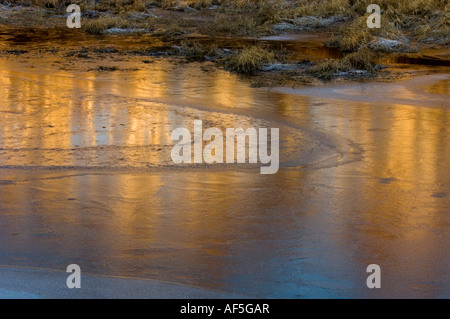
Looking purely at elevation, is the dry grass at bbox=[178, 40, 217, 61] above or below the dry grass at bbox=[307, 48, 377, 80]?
above

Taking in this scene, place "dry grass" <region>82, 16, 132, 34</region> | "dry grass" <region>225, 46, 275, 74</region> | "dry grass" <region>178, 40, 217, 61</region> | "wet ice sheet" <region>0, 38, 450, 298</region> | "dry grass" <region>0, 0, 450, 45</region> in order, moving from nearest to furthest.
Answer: "wet ice sheet" <region>0, 38, 450, 298</region>, "dry grass" <region>225, 46, 275, 74</region>, "dry grass" <region>178, 40, 217, 61</region>, "dry grass" <region>0, 0, 450, 45</region>, "dry grass" <region>82, 16, 132, 34</region>

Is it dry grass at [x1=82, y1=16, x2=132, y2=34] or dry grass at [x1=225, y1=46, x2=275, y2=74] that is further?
dry grass at [x1=82, y1=16, x2=132, y2=34]

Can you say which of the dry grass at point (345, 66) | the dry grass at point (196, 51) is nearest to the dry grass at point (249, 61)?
the dry grass at point (345, 66)

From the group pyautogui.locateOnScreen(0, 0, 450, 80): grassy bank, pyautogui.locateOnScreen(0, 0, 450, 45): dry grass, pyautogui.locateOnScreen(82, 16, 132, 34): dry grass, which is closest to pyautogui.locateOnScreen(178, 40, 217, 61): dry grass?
pyautogui.locateOnScreen(0, 0, 450, 80): grassy bank

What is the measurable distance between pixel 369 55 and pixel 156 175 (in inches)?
367

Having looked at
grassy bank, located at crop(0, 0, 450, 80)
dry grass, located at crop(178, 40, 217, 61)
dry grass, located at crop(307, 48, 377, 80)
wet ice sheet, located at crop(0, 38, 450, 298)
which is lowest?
wet ice sheet, located at crop(0, 38, 450, 298)

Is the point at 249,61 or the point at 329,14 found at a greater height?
the point at 329,14

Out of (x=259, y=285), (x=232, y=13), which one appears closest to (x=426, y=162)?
(x=259, y=285)

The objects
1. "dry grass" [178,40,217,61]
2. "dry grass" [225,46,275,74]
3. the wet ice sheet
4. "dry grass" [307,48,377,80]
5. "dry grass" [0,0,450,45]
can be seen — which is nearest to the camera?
the wet ice sheet

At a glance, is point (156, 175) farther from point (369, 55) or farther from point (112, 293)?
point (369, 55)

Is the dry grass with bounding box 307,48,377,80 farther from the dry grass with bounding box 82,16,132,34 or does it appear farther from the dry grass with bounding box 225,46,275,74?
the dry grass with bounding box 82,16,132,34

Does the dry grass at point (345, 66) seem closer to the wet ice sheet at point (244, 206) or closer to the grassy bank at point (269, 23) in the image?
the grassy bank at point (269, 23)

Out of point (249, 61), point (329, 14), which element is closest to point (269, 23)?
point (329, 14)

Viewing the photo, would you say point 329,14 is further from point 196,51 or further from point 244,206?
point 244,206
